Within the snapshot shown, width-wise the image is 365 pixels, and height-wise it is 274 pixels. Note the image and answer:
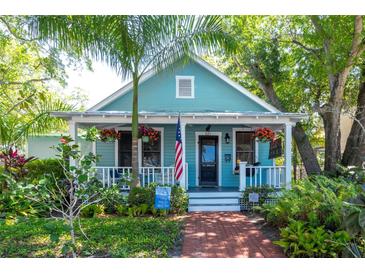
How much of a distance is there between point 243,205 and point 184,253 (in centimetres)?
455

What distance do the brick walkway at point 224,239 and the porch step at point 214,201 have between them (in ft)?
3.21

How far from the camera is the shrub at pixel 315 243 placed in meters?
4.82

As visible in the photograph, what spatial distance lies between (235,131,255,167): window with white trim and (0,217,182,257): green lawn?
217 inches

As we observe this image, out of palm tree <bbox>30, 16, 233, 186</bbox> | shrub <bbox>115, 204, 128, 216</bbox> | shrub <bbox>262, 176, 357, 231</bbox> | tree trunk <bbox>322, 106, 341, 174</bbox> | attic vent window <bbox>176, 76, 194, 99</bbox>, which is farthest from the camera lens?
tree trunk <bbox>322, 106, 341, 174</bbox>

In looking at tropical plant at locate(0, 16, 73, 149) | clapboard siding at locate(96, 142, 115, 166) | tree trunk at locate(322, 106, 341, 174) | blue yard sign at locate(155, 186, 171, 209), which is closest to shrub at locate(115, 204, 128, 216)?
blue yard sign at locate(155, 186, 171, 209)

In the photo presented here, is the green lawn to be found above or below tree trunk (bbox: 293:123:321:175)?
below

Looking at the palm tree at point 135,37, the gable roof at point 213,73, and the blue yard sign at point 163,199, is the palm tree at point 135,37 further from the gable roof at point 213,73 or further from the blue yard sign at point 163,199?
the gable roof at point 213,73

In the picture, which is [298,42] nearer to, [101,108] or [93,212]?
[101,108]

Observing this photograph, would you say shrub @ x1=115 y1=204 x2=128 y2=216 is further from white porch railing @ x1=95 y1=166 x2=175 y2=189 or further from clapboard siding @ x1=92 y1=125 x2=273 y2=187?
clapboard siding @ x1=92 y1=125 x2=273 y2=187

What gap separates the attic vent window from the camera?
11.9 metres

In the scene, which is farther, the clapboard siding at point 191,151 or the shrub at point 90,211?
the clapboard siding at point 191,151

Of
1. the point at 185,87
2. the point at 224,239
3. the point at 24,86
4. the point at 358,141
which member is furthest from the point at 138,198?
the point at 24,86

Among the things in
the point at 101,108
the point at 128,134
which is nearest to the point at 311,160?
the point at 128,134

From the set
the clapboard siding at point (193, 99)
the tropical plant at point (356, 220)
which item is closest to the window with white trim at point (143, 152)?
the clapboard siding at point (193, 99)
